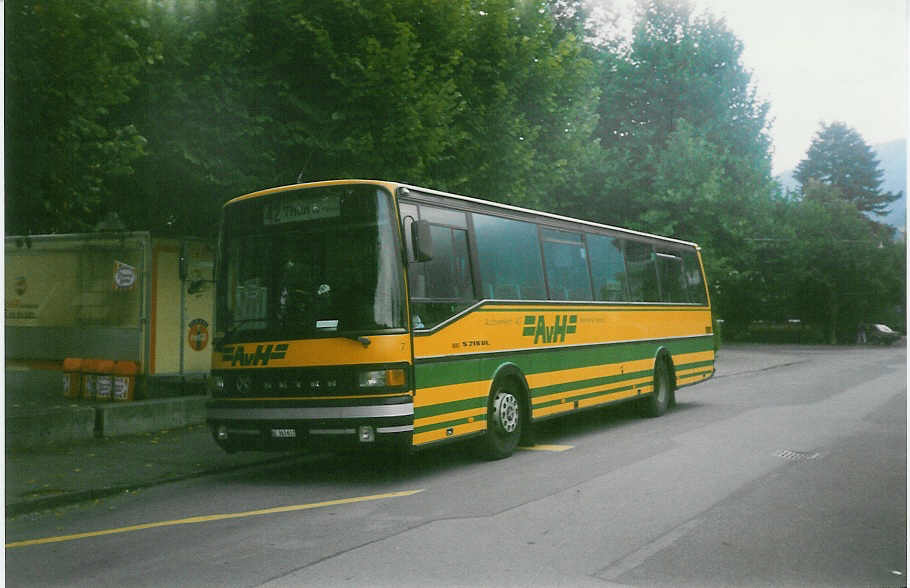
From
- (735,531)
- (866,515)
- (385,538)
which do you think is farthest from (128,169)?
(866,515)

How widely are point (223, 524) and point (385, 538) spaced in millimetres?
1488

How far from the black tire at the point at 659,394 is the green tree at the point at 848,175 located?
17735mm

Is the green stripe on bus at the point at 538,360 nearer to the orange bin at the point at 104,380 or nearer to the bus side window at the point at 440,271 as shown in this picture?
the bus side window at the point at 440,271

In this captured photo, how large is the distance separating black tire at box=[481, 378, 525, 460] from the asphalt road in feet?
0.52

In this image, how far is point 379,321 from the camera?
8.34 m

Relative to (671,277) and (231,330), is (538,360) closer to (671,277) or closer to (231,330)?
(231,330)

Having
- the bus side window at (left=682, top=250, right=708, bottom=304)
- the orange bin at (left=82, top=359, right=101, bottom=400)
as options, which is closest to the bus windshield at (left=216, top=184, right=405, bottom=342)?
the orange bin at (left=82, top=359, right=101, bottom=400)

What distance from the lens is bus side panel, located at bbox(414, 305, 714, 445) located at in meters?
8.95

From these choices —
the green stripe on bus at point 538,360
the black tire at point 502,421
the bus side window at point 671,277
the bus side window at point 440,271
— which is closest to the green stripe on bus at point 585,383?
the green stripe on bus at point 538,360

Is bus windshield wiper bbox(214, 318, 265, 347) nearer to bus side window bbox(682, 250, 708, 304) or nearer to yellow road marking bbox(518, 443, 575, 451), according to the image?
yellow road marking bbox(518, 443, 575, 451)

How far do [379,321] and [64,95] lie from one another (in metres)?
3.73

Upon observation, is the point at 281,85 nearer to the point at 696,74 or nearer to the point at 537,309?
the point at 537,309

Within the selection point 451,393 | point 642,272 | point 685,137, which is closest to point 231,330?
point 451,393

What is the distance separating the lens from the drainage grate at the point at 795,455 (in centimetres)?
962
